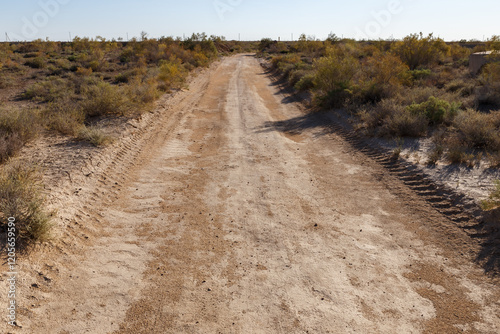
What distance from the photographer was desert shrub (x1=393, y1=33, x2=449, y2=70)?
74.3 ft

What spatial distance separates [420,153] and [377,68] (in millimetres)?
7297

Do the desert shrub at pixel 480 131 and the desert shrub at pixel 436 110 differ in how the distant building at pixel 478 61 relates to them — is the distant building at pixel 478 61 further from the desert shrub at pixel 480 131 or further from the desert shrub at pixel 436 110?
the desert shrub at pixel 480 131

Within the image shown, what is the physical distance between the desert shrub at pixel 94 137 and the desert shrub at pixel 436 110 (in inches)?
385

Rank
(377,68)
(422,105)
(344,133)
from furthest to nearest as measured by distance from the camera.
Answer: (377,68) → (344,133) → (422,105)

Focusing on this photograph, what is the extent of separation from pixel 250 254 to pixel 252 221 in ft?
3.56

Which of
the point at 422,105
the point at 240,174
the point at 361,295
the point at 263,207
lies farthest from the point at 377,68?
the point at 361,295

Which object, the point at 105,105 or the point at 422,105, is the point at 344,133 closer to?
the point at 422,105

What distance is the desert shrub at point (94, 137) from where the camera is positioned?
9.60 metres

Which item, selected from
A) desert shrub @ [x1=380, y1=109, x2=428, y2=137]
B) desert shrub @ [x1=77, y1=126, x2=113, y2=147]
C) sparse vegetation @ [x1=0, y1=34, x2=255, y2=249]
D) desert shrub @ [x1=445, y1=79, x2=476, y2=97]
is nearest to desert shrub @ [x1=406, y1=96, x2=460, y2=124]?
desert shrub @ [x1=380, y1=109, x2=428, y2=137]

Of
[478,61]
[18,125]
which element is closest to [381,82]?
[478,61]

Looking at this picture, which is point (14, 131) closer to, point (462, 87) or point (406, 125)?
point (406, 125)

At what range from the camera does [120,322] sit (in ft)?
13.6

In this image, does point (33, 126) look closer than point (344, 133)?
Yes

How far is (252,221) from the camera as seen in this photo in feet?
21.6
